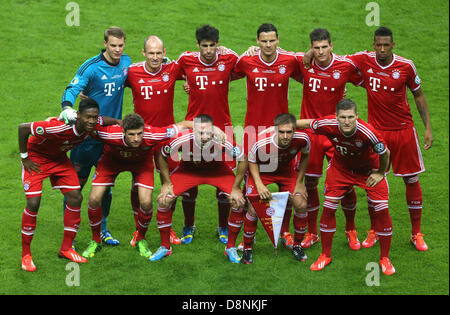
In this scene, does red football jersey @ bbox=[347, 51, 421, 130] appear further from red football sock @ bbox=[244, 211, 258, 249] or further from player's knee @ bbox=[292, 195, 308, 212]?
red football sock @ bbox=[244, 211, 258, 249]

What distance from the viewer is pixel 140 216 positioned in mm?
8641

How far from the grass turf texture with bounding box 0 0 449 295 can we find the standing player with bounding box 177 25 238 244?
0.51 m

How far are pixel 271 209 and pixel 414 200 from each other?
195 centimetres

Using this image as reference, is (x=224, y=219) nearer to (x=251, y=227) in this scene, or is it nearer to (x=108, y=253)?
(x=251, y=227)

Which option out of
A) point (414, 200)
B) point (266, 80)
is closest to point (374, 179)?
point (414, 200)

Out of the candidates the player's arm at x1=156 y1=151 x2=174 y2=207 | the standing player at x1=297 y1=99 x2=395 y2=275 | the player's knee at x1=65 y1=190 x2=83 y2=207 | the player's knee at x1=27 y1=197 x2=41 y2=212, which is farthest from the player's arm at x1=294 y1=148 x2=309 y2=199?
the player's knee at x1=27 y1=197 x2=41 y2=212

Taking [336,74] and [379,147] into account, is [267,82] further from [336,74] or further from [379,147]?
[379,147]

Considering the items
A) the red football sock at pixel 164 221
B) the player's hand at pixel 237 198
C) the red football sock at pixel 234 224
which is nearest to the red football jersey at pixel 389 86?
the player's hand at pixel 237 198

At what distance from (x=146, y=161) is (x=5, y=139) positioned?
169 inches

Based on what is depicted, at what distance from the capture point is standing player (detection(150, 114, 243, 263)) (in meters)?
8.45

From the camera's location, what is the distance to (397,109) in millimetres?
8711

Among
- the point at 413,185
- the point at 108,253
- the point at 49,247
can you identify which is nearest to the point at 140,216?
the point at 108,253

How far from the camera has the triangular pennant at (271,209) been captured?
326 inches

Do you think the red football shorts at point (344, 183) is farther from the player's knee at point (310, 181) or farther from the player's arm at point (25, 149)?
the player's arm at point (25, 149)
